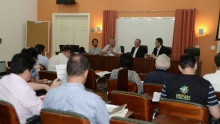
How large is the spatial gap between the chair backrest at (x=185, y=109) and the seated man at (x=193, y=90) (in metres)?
0.21

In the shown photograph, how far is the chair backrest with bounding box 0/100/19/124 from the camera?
2025 mm

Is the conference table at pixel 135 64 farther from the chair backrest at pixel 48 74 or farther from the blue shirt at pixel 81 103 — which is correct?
the blue shirt at pixel 81 103

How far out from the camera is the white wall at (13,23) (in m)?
9.17

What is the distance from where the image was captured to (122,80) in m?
3.53

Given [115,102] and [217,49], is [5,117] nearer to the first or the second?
[115,102]

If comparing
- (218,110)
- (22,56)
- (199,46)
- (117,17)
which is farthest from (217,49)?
(22,56)

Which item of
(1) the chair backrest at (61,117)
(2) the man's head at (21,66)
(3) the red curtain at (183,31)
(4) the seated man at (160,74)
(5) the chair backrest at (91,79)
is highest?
(3) the red curtain at (183,31)

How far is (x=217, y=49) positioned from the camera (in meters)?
7.78

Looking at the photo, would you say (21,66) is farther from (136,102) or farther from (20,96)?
(136,102)

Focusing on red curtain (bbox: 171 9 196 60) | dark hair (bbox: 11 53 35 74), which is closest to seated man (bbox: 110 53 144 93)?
dark hair (bbox: 11 53 35 74)

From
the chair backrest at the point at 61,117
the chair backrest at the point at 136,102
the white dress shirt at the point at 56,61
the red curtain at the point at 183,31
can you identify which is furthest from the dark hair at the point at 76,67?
the red curtain at the point at 183,31

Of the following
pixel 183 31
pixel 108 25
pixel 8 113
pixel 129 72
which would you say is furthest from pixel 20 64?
pixel 108 25

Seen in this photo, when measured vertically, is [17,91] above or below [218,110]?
above

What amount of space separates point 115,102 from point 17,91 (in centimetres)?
102
